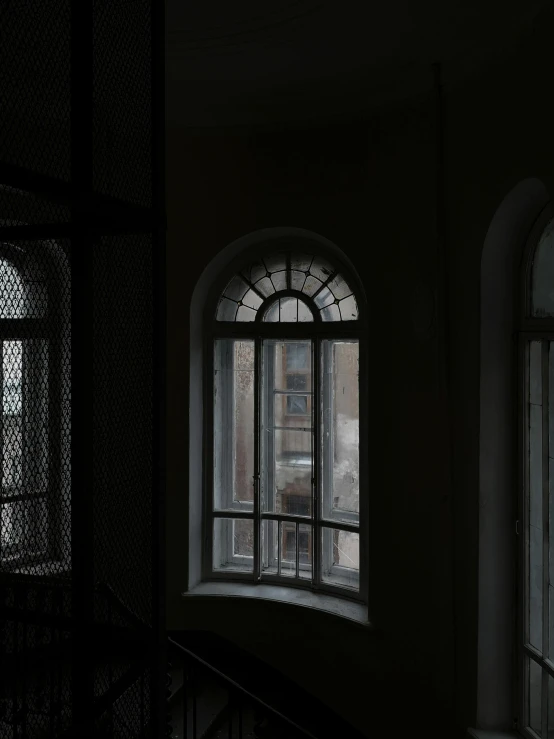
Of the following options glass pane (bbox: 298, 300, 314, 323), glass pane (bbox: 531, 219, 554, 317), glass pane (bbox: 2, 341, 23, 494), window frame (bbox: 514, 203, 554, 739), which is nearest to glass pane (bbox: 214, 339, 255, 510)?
glass pane (bbox: 298, 300, 314, 323)

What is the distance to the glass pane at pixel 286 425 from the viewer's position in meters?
5.33

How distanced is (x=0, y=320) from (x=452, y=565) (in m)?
3.01

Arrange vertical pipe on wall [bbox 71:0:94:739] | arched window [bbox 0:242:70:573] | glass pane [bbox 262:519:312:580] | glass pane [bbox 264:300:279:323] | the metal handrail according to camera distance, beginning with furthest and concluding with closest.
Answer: glass pane [bbox 264:300:279:323] → glass pane [bbox 262:519:312:580] → the metal handrail → arched window [bbox 0:242:70:573] → vertical pipe on wall [bbox 71:0:94:739]

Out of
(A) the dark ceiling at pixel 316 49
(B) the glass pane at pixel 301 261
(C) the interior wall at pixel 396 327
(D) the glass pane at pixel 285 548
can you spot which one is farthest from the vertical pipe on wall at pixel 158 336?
(D) the glass pane at pixel 285 548

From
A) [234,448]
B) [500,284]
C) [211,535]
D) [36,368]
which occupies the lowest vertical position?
[211,535]

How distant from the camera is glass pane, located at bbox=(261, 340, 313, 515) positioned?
533 centimetres

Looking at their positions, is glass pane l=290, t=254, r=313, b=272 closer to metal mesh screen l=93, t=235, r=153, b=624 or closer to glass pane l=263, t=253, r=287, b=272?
glass pane l=263, t=253, r=287, b=272

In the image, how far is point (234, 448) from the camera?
18.1 feet

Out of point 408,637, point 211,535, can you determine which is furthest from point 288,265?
point 408,637

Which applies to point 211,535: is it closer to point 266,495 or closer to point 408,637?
point 266,495

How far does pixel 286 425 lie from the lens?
5.38m

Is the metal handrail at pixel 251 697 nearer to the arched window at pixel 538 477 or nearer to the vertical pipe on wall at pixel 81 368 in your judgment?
the arched window at pixel 538 477

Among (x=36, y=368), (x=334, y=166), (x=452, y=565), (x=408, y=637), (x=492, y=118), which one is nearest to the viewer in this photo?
(x=36, y=368)

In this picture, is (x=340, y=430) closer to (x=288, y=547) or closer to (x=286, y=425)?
(x=286, y=425)
